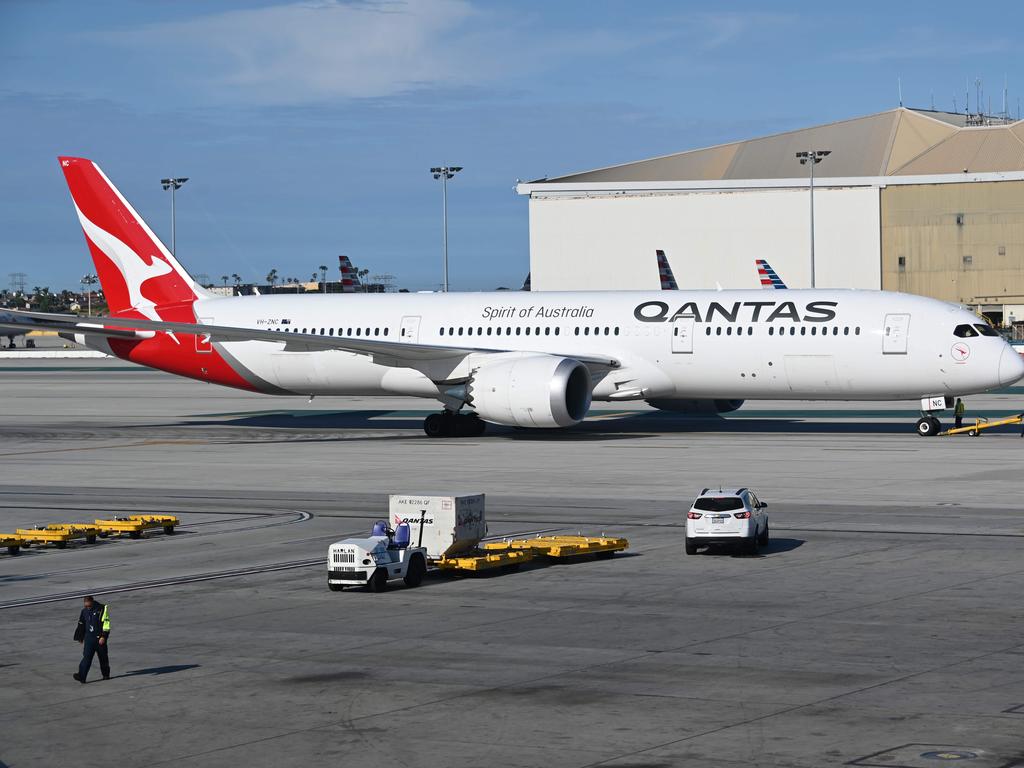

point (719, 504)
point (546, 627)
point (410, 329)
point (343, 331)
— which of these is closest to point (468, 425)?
point (410, 329)

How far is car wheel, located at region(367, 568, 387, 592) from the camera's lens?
2127 cm

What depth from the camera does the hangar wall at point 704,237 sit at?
127 metres

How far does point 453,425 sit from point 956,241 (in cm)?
8846

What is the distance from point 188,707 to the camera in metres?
14.5

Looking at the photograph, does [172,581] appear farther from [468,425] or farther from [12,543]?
[468,425]

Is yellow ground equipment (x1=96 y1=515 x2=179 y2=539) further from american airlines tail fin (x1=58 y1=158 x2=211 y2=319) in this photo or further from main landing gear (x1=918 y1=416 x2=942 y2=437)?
american airlines tail fin (x1=58 y1=158 x2=211 y2=319)

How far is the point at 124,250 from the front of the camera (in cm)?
5488

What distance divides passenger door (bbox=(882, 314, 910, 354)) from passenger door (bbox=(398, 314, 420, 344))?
659 inches

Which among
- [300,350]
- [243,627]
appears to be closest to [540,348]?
[300,350]

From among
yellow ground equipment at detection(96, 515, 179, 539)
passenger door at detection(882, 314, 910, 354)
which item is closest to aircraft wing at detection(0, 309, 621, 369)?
passenger door at detection(882, 314, 910, 354)

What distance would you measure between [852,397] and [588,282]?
296ft

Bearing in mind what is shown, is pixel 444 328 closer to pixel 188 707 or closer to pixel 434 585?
pixel 434 585

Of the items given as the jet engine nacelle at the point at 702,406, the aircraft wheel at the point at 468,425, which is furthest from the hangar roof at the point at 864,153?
the aircraft wheel at the point at 468,425

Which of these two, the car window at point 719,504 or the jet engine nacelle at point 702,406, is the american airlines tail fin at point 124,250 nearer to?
the jet engine nacelle at point 702,406
